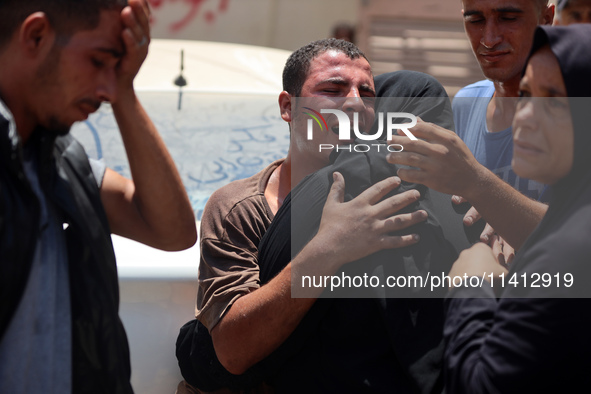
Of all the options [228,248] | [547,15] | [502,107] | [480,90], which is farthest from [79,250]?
[547,15]

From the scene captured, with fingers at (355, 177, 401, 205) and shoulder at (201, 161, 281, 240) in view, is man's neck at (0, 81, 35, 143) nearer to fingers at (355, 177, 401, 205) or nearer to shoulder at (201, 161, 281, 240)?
shoulder at (201, 161, 281, 240)

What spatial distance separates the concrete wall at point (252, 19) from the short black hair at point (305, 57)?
19.1 feet

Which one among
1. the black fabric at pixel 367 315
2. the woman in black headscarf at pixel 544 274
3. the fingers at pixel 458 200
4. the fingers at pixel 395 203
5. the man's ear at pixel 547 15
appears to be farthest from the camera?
the man's ear at pixel 547 15

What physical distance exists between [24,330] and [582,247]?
1087 mm

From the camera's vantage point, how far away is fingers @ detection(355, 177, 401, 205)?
186cm

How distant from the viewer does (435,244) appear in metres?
1.83

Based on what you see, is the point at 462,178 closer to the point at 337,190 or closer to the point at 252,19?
the point at 337,190

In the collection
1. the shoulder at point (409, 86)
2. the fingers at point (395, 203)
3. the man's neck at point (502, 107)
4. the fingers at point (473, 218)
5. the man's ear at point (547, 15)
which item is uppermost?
the man's ear at point (547, 15)

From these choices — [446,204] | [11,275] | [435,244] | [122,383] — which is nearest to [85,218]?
[11,275]

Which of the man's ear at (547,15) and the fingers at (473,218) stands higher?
the man's ear at (547,15)

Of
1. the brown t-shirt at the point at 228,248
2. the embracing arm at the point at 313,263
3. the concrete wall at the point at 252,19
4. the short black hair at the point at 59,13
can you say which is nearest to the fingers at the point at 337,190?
the embracing arm at the point at 313,263

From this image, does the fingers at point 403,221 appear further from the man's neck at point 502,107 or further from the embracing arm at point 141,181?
the man's neck at point 502,107

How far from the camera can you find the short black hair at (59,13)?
4.71 ft

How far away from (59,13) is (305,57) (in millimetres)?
1058
